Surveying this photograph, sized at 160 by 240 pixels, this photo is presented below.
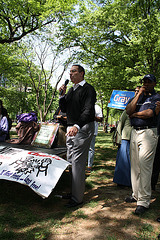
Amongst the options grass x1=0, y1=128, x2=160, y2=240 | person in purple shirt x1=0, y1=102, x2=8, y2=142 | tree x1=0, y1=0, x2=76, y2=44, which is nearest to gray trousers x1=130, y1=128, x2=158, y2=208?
grass x1=0, y1=128, x2=160, y2=240

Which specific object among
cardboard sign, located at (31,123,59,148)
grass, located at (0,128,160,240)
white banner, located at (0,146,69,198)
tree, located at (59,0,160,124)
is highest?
tree, located at (59,0,160,124)

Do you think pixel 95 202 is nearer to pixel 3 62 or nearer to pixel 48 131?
pixel 48 131

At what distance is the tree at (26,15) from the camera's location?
9.53m

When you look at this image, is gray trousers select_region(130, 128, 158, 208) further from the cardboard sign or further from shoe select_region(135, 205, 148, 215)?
the cardboard sign

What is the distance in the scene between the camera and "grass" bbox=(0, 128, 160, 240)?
6.97 feet

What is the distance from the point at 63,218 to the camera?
2.48 metres

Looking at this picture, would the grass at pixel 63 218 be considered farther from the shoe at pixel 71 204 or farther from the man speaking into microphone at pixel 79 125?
the man speaking into microphone at pixel 79 125

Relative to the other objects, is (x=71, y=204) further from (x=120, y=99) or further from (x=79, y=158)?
(x=120, y=99)

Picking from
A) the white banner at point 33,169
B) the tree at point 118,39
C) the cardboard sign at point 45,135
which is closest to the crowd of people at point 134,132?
the white banner at point 33,169

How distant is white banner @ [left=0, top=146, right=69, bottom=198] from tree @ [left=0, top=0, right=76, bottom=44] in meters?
8.86

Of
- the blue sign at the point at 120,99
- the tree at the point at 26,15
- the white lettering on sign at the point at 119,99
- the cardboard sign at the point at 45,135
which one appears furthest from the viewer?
the tree at the point at 26,15

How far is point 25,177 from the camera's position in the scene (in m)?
2.70

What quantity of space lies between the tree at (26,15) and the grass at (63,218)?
30.8 ft

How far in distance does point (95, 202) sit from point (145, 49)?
27.0 ft
